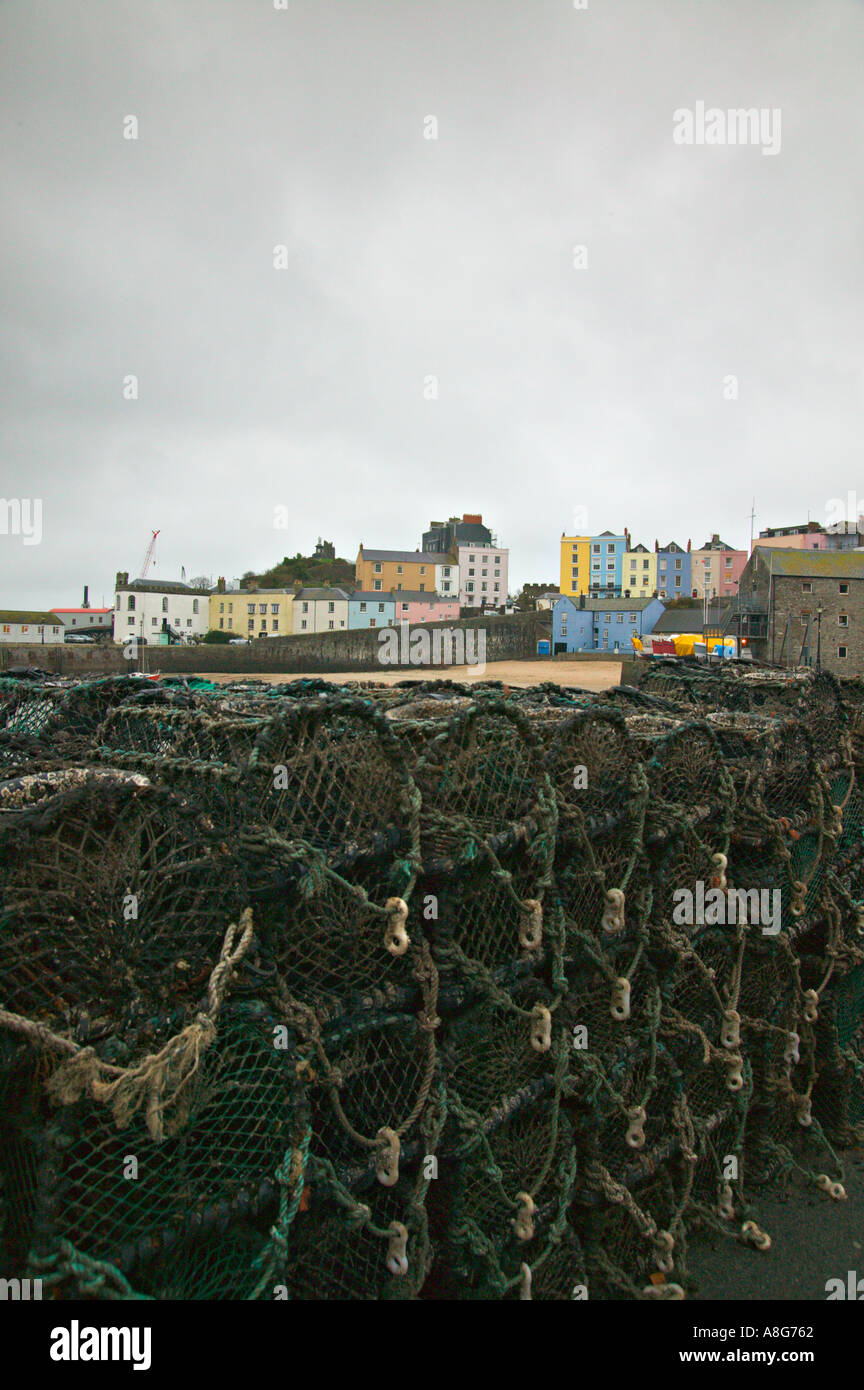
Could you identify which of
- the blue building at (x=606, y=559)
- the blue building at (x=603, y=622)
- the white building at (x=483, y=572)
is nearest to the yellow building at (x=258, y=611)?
the white building at (x=483, y=572)

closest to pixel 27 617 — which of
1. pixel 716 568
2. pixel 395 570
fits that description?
pixel 395 570

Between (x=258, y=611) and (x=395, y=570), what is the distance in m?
13.1

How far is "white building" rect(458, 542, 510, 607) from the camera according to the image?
72312mm

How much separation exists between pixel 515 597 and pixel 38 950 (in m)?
76.6

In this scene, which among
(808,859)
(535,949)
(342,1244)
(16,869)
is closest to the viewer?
(16,869)

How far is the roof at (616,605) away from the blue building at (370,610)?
14.0 metres

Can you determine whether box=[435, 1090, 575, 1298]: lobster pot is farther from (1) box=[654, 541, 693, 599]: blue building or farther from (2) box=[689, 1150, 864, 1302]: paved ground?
(1) box=[654, 541, 693, 599]: blue building

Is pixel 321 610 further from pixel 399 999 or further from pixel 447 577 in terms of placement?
pixel 399 999

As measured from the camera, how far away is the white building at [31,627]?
5412 centimetres
